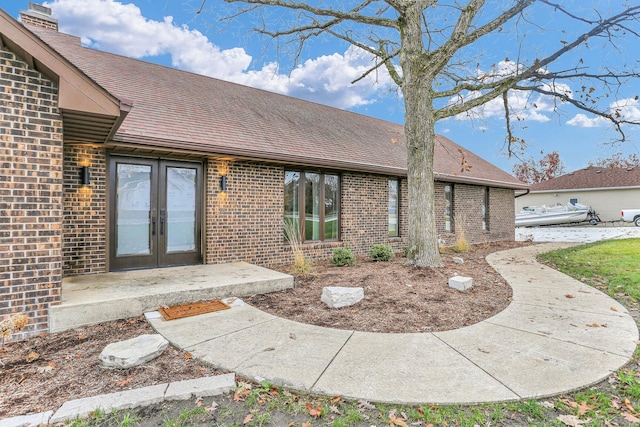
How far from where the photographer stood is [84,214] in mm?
5527

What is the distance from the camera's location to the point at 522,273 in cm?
696

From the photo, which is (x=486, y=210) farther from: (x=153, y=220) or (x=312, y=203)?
(x=153, y=220)

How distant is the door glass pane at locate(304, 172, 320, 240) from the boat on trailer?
20.5 meters

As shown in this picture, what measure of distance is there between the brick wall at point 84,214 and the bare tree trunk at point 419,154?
19.8 ft

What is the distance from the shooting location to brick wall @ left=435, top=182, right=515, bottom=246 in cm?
1173

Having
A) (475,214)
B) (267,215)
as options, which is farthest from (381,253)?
(475,214)

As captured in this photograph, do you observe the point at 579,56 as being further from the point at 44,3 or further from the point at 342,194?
the point at 44,3

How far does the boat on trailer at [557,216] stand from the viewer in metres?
22.3

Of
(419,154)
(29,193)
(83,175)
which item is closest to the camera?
(29,193)

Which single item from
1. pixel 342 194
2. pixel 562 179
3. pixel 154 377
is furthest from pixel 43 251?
pixel 562 179

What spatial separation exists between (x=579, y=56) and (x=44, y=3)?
13.4m

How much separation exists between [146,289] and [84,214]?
7.25ft

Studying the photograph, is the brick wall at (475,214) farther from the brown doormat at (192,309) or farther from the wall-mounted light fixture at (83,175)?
the wall-mounted light fixture at (83,175)

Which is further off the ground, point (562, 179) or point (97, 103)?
point (562, 179)
